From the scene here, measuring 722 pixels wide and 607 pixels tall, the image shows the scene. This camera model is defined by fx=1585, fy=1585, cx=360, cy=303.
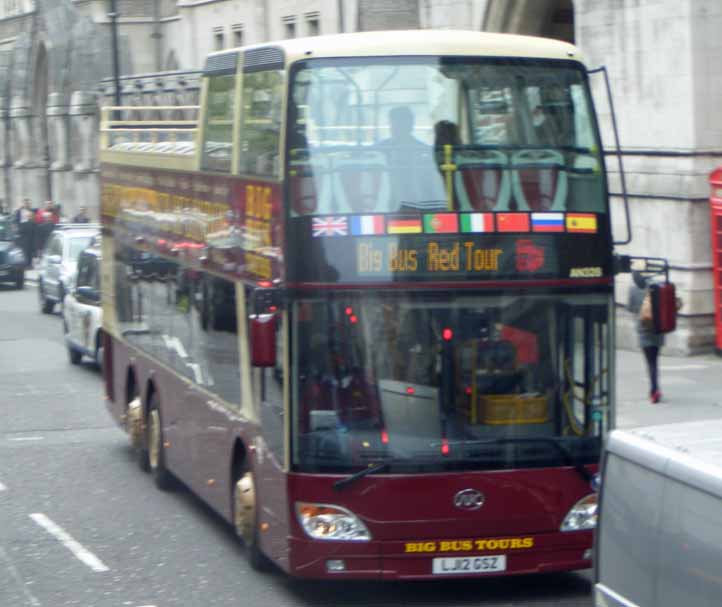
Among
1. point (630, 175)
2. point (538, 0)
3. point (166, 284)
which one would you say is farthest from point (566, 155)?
point (538, 0)

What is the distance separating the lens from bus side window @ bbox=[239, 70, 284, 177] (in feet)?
30.3

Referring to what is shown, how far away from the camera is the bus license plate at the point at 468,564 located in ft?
29.5

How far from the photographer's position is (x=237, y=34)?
42781 millimetres

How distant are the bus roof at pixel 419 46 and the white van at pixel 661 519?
4001 mm

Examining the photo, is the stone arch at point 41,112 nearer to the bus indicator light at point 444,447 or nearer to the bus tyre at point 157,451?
the bus tyre at point 157,451

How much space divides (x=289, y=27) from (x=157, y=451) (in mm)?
26960

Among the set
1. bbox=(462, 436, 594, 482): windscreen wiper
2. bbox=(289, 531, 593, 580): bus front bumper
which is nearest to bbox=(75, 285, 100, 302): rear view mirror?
bbox=(289, 531, 593, 580): bus front bumper

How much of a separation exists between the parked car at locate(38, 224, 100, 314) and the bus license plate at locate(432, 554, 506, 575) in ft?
70.4

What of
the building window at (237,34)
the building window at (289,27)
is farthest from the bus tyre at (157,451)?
the building window at (237,34)

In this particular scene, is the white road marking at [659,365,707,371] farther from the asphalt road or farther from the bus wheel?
the bus wheel

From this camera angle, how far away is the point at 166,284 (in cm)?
1308

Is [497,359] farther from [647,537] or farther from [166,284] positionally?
[166,284]

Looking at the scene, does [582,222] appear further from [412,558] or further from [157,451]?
[157,451]

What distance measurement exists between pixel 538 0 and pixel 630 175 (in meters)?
4.78
